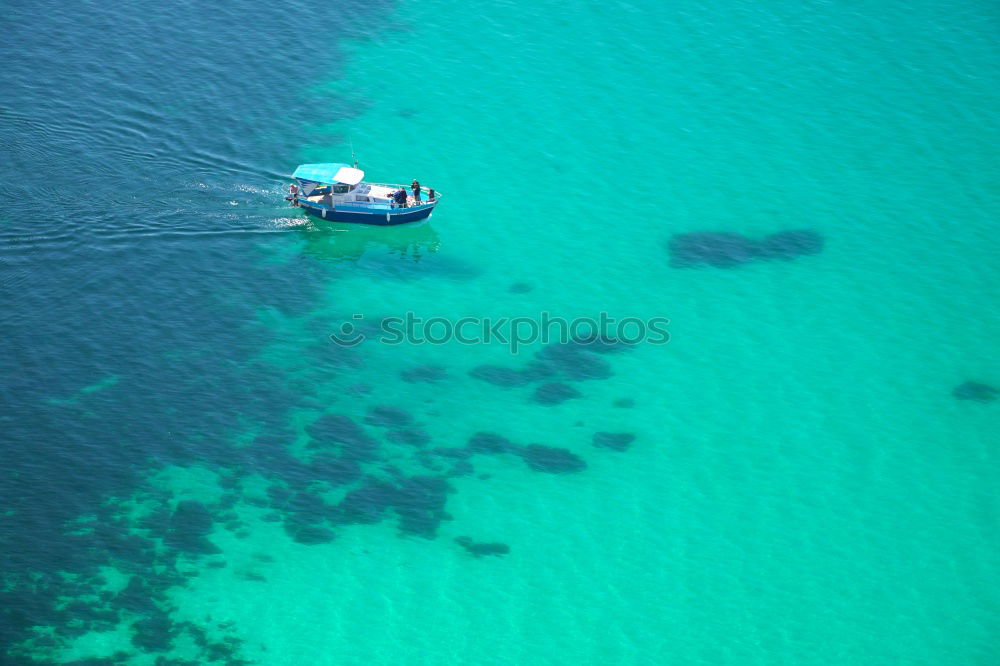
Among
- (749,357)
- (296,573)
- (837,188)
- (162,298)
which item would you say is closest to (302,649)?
(296,573)

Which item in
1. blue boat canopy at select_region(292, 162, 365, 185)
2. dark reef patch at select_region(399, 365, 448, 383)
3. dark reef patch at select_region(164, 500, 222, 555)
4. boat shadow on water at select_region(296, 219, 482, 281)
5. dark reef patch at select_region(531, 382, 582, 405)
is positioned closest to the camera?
dark reef patch at select_region(164, 500, 222, 555)

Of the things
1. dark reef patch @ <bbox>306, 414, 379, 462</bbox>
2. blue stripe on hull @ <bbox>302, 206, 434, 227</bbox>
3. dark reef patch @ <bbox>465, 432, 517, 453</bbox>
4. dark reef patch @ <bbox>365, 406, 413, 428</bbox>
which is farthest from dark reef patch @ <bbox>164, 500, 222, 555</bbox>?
blue stripe on hull @ <bbox>302, 206, 434, 227</bbox>

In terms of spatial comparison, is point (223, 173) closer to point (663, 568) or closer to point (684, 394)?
point (684, 394)

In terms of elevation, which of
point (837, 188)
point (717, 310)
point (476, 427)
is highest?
point (837, 188)

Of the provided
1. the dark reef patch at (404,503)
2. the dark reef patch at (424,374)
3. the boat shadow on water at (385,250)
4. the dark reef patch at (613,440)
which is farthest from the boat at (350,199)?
the dark reef patch at (404,503)

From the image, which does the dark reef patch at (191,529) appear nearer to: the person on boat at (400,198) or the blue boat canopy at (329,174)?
the blue boat canopy at (329,174)

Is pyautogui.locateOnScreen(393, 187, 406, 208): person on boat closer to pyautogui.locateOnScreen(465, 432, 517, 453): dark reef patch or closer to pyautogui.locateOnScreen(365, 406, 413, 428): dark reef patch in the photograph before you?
pyautogui.locateOnScreen(365, 406, 413, 428): dark reef patch
